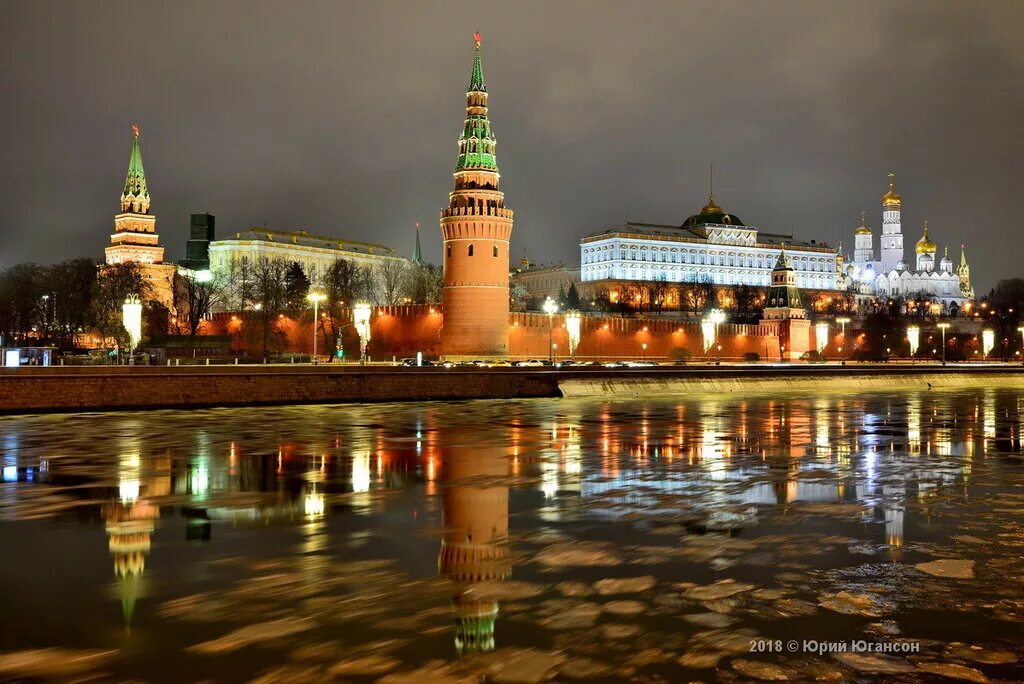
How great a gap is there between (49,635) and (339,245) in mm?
128237

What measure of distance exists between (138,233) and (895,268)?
389 ft

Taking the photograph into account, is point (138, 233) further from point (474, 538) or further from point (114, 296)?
point (474, 538)

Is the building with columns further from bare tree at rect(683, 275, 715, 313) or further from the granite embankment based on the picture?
the granite embankment

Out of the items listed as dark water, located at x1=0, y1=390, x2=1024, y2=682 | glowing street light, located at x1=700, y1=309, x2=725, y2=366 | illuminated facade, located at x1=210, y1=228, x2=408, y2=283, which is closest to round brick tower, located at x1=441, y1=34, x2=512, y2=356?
glowing street light, located at x1=700, y1=309, x2=725, y2=366

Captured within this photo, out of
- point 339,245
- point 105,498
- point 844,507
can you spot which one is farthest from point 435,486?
point 339,245

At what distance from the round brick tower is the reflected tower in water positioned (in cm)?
4323

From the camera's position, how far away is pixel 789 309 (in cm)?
8406

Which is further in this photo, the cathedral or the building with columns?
the cathedral

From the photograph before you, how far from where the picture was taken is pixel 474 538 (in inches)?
416

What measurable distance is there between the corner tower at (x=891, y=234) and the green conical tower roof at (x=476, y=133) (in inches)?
4767

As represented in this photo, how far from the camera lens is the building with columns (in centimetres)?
10219

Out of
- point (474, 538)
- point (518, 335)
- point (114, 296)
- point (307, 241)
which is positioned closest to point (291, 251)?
point (307, 241)

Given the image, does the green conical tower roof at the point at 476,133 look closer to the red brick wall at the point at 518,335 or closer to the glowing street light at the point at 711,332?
the red brick wall at the point at 518,335

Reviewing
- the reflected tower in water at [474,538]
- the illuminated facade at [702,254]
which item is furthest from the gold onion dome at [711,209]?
the reflected tower in water at [474,538]
